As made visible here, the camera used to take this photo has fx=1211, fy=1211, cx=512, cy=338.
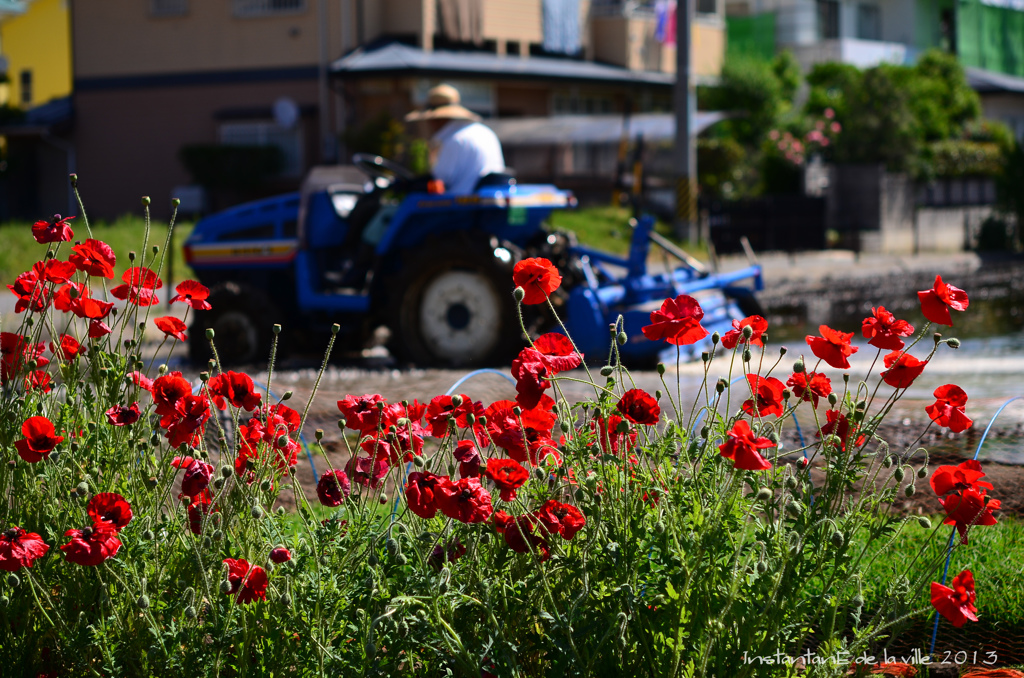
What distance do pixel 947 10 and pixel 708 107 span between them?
61.0 ft

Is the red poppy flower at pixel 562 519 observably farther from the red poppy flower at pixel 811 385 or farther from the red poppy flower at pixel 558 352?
the red poppy flower at pixel 811 385

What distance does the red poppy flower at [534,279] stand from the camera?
98.2 inches

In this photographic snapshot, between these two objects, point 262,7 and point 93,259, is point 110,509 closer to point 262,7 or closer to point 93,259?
point 93,259

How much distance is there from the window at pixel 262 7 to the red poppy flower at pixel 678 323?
77.6ft

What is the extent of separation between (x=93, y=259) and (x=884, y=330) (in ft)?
6.09

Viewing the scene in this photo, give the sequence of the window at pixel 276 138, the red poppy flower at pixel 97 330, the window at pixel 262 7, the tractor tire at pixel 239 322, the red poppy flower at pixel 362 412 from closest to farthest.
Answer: the red poppy flower at pixel 362 412 < the red poppy flower at pixel 97 330 < the tractor tire at pixel 239 322 < the window at pixel 262 7 < the window at pixel 276 138

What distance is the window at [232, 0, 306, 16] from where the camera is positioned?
24812 millimetres

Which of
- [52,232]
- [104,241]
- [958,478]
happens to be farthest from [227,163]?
[958,478]

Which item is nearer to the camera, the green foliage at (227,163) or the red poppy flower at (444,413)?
the red poppy flower at (444,413)

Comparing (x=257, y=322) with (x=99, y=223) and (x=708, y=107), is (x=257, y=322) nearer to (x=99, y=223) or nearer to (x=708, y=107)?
(x=99, y=223)

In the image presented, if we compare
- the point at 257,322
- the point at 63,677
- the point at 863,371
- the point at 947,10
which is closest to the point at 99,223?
the point at 257,322

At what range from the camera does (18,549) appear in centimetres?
226

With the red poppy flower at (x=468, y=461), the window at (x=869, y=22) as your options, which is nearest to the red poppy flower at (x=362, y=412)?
the red poppy flower at (x=468, y=461)

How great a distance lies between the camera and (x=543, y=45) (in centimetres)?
2720
